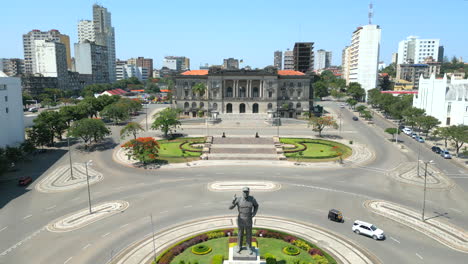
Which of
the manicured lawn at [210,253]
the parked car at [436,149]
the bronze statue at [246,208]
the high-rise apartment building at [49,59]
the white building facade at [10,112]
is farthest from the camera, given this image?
the high-rise apartment building at [49,59]

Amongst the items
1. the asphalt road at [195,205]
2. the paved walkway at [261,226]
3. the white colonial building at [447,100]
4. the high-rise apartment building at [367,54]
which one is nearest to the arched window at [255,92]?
the white colonial building at [447,100]

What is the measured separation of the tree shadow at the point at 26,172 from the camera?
49.2 m

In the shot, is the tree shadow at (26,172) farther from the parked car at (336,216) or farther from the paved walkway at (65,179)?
the parked car at (336,216)

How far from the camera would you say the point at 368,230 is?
35.2 metres

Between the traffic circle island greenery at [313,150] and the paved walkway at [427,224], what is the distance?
24.0m

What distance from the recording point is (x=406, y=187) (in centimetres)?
5194

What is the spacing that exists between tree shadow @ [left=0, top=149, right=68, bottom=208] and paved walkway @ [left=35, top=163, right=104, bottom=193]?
2.02m

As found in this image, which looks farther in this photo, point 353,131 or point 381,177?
point 353,131

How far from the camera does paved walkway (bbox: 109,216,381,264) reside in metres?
31.2

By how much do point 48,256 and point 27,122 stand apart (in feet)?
337

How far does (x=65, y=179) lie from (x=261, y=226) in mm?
37508

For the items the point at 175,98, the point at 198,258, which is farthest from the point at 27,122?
the point at 198,258

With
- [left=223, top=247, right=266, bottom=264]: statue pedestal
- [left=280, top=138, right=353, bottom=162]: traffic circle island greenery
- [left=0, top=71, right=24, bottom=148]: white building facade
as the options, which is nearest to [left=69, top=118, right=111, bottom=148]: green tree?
[left=0, top=71, right=24, bottom=148]: white building facade

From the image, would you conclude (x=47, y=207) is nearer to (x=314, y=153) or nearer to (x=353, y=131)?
(x=314, y=153)
